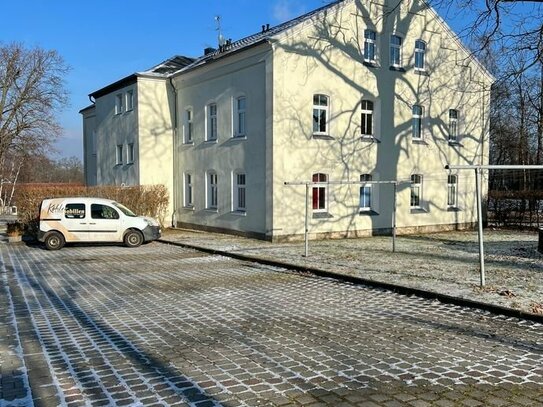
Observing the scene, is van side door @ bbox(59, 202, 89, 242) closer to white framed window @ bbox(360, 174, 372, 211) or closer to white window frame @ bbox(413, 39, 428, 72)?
white framed window @ bbox(360, 174, 372, 211)

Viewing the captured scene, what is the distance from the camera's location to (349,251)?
1672cm

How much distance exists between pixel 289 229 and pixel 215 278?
28.2 feet

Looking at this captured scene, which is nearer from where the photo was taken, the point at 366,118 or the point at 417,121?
the point at 366,118

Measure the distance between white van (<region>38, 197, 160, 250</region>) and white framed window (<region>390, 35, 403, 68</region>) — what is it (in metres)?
13.6

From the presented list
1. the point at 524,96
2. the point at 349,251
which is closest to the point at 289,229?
the point at 349,251

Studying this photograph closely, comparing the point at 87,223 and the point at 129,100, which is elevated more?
the point at 129,100

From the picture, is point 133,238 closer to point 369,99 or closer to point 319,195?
point 319,195

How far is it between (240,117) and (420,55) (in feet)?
32.2

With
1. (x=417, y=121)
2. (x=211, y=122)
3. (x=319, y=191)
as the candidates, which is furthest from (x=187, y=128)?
(x=417, y=121)

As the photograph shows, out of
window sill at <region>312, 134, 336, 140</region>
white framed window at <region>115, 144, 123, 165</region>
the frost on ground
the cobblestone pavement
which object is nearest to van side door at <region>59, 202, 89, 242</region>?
the frost on ground

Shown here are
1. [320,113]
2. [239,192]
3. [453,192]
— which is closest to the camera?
[320,113]

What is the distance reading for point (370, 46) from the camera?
907 inches

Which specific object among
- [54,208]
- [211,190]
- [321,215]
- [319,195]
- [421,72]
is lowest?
[321,215]

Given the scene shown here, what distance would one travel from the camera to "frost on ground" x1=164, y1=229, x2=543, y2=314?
10008mm
